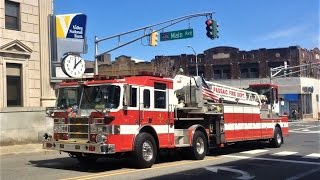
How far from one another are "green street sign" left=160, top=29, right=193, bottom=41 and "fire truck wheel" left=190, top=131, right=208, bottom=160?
44.5 feet

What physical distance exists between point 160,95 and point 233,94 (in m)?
6.24

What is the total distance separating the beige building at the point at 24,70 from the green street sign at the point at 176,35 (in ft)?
27.4

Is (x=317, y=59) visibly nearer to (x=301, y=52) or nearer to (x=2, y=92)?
(x=301, y=52)

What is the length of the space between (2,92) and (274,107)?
509 inches

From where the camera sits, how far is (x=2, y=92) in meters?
23.2

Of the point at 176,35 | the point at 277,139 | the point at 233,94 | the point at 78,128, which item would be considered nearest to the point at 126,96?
the point at 78,128

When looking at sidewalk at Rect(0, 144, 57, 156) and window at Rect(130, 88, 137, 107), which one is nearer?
window at Rect(130, 88, 137, 107)

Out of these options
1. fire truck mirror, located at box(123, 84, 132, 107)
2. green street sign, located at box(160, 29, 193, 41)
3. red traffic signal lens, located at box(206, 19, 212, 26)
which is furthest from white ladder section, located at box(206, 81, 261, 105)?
green street sign, located at box(160, 29, 193, 41)

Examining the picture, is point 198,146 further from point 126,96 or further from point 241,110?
point 126,96

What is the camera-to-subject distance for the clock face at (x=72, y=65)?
24.3 m

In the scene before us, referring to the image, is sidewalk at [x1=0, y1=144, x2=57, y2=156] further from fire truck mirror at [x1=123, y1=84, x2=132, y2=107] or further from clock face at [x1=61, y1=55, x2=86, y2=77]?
fire truck mirror at [x1=123, y1=84, x2=132, y2=107]

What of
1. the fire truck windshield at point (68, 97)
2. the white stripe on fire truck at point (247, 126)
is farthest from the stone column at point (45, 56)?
the fire truck windshield at point (68, 97)

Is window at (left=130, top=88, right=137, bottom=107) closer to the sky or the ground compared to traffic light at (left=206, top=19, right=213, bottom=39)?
closer to the ground

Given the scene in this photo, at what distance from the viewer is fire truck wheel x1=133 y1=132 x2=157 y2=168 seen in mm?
14039
